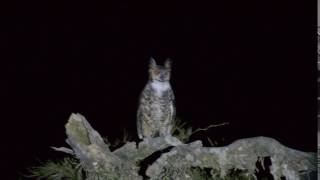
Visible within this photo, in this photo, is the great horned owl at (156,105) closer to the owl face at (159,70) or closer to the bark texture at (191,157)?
the owl face at (159,70)

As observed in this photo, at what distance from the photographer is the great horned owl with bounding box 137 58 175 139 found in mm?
2857

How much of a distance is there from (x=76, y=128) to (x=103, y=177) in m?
0.26

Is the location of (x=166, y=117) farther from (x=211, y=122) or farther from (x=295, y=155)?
(x=295, y=155)

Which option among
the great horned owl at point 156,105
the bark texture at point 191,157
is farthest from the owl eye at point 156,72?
the bark texture at point 191,157

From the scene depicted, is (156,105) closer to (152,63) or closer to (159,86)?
(159,86)

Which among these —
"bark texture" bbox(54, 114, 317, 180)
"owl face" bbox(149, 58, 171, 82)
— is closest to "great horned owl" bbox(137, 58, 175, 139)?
"owl face" bbox(149, 58, 171, 82)

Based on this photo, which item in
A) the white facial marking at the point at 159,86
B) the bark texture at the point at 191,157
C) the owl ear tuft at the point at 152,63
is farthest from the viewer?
the white facial marking at the point at 159,86

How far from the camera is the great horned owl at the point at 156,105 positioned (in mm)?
2857

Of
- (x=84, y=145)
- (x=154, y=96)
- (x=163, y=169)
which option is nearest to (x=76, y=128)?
(x=84, y=145)

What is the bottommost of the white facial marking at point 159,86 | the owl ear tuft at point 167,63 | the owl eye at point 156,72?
the white facial marking at point 159,86

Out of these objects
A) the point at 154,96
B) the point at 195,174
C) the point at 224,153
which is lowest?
the point at 195,174

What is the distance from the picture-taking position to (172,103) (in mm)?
3070

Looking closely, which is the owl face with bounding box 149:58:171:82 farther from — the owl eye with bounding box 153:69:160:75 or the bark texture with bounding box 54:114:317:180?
the bark texture with bounding box 54:114:317:180

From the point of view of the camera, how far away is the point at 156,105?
301cm
